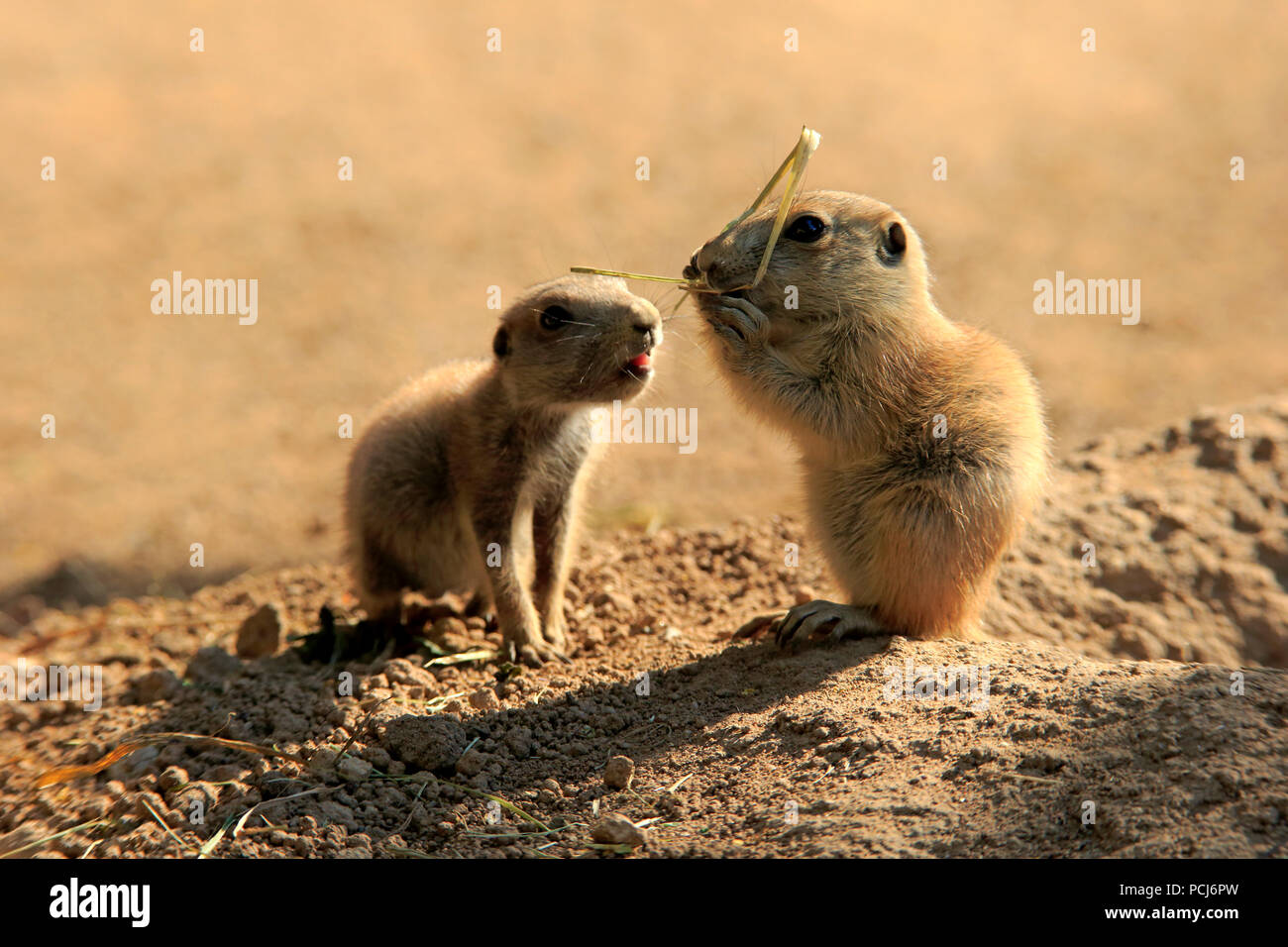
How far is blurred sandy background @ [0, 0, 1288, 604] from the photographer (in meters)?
8.66

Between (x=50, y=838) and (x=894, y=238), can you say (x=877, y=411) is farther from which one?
(x=50, y=838)

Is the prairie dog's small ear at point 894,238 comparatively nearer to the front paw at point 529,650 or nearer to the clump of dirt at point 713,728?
the clump of dirt at point 713,728

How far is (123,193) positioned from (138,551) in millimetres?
6114

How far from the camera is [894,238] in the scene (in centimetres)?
508

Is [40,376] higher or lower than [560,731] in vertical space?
higher

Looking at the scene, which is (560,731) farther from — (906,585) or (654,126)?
(654,126)

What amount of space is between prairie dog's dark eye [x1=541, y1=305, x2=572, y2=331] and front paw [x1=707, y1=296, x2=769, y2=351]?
81cm

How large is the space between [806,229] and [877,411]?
2.78 ft

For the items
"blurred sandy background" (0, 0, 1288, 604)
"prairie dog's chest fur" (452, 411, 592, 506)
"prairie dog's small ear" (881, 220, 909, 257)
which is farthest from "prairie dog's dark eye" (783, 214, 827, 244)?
"prairie dog's chest fur" (452, 411, 592, 506)

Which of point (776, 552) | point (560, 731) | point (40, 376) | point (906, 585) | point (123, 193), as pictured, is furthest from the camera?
point (123, 193)

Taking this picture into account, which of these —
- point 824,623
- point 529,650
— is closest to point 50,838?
point 529,650

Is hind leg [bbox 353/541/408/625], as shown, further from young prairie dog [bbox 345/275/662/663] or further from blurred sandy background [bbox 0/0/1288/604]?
blurred sandy background [bbox 0/0/1288/604]

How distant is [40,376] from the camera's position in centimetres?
967

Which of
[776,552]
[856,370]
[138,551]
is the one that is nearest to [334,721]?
[856,370]
